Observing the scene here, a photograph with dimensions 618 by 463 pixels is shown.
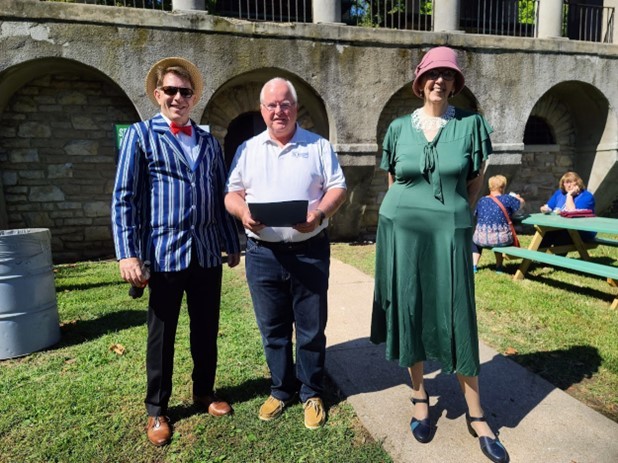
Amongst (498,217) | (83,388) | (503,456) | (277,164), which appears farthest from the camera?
(498,217)

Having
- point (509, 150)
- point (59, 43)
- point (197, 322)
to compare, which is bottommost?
point (197, 322)

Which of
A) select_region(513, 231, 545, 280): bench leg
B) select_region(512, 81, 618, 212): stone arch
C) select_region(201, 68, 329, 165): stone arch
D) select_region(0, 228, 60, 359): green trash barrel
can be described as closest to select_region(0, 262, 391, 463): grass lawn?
select_region(0, 228, 60, 359): green trash barrel

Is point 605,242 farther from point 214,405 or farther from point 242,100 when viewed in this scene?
point 242,100

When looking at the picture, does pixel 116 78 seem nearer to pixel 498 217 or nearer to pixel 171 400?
pixel 171 400

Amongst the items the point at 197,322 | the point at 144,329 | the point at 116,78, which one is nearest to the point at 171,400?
the point at 197,322

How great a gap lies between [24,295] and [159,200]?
2.27 m

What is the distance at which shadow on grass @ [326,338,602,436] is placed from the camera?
9.23 ft

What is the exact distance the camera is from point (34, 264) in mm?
3859

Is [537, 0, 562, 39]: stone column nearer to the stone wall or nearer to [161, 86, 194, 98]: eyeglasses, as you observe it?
the stone wall

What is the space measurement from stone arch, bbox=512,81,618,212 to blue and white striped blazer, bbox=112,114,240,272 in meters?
9.31

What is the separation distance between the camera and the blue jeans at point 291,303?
2.57 metres

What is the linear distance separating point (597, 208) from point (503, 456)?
1039cm

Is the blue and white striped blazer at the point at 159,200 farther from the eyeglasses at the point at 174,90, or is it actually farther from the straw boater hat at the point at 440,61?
the straw boater hat at the point at 440,61

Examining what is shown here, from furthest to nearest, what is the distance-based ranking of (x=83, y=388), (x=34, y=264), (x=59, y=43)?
(x=59, y=43), (x=34, y=264), (x=83, y=388)
